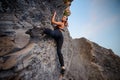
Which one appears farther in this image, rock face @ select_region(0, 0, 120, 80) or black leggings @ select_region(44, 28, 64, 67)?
black leggings @ select_region(44, 28, 64, 67)

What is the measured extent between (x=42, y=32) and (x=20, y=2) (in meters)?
2.87

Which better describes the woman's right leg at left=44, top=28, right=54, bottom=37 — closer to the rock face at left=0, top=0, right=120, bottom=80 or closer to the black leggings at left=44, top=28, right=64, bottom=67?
the black leggings at left=44, top=28, right=64, bottom=67

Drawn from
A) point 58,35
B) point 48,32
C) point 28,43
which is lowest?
point 28,43

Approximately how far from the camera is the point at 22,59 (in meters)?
8.38

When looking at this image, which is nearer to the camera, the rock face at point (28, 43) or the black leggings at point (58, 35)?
the rock face at point (28, 43)

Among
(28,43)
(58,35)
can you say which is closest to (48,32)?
(58,35)

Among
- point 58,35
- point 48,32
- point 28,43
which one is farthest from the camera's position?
point 58,35

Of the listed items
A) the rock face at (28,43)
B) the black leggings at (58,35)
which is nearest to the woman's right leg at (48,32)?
the black leggings at (58,35)

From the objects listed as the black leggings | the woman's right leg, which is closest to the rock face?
the woman's right leg

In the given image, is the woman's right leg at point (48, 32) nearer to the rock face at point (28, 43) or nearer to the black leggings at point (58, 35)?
the black leggings at point (58, 35)

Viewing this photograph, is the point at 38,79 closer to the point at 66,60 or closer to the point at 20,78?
the point at 20,78

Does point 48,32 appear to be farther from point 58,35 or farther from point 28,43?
point 28,43

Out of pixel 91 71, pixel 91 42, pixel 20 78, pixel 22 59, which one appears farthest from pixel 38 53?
pixel 91 42

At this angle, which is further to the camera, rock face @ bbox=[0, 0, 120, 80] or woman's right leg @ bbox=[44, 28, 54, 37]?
woman's right leg @ bbox=[44, 28, 54, 37]
